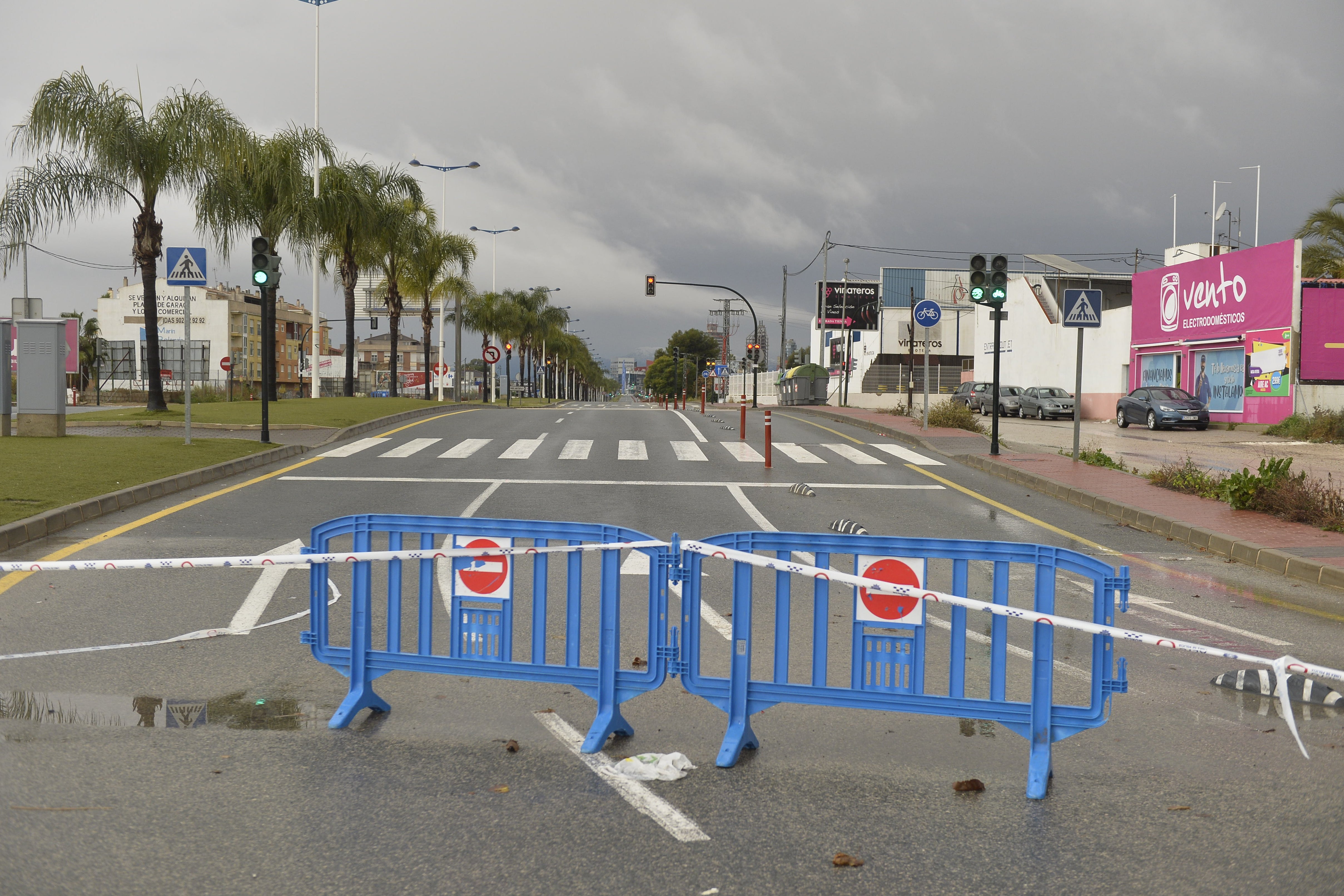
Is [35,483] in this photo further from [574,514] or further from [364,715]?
[364,715]

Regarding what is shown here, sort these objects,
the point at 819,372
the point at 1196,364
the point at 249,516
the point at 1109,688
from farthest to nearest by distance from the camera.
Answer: the point at 819,372, the point at 1196,364, the point at 249,516, the point at 1109,688

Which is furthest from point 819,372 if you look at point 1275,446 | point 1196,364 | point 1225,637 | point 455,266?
point 1225,637

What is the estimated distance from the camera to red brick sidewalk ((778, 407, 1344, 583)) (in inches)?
378

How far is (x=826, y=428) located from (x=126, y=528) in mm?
21132

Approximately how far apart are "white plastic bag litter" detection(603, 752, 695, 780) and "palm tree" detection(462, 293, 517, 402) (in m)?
72.0

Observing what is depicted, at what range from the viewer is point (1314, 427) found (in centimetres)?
2769

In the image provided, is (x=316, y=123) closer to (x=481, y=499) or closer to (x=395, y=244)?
(x=395, y=244)

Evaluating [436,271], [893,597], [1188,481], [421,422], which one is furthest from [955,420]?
[436,271]

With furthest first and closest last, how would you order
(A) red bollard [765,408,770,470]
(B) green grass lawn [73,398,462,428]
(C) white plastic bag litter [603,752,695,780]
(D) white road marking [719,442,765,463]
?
(B) green grass lawn [73,398,462,428], (D) white road marking [719,442,765,463], (A) red bollard [765,408,770,470], (C) white plastic bag litter [603,752,695,780]

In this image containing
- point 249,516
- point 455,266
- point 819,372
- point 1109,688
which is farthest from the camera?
point 819,372

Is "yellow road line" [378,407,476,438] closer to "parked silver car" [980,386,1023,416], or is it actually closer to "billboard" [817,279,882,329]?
"parked silver car" [980,386,1023,416]

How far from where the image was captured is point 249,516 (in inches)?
453

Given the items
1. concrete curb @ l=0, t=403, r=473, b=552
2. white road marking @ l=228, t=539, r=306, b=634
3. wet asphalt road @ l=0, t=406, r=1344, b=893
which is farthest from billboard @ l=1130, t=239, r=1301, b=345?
white road marking @ l=228, t=539, r=306, b=634

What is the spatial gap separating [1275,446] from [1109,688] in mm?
24510
